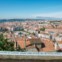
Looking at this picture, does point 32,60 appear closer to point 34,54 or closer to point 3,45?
point 34,54

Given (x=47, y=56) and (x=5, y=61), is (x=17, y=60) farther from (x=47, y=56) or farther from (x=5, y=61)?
(x=47, y=56)

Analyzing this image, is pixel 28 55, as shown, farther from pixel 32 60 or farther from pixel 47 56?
pixel 47 56

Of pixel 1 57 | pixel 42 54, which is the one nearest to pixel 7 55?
pixel 1 57

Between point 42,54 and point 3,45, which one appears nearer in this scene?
point 42,54

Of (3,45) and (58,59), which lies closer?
(58,59)

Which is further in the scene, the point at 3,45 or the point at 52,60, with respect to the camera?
the point at 3,45

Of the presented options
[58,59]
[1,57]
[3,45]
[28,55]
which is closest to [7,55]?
[1,57]

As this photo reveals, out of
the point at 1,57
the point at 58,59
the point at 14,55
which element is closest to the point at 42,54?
the point at 58,59
